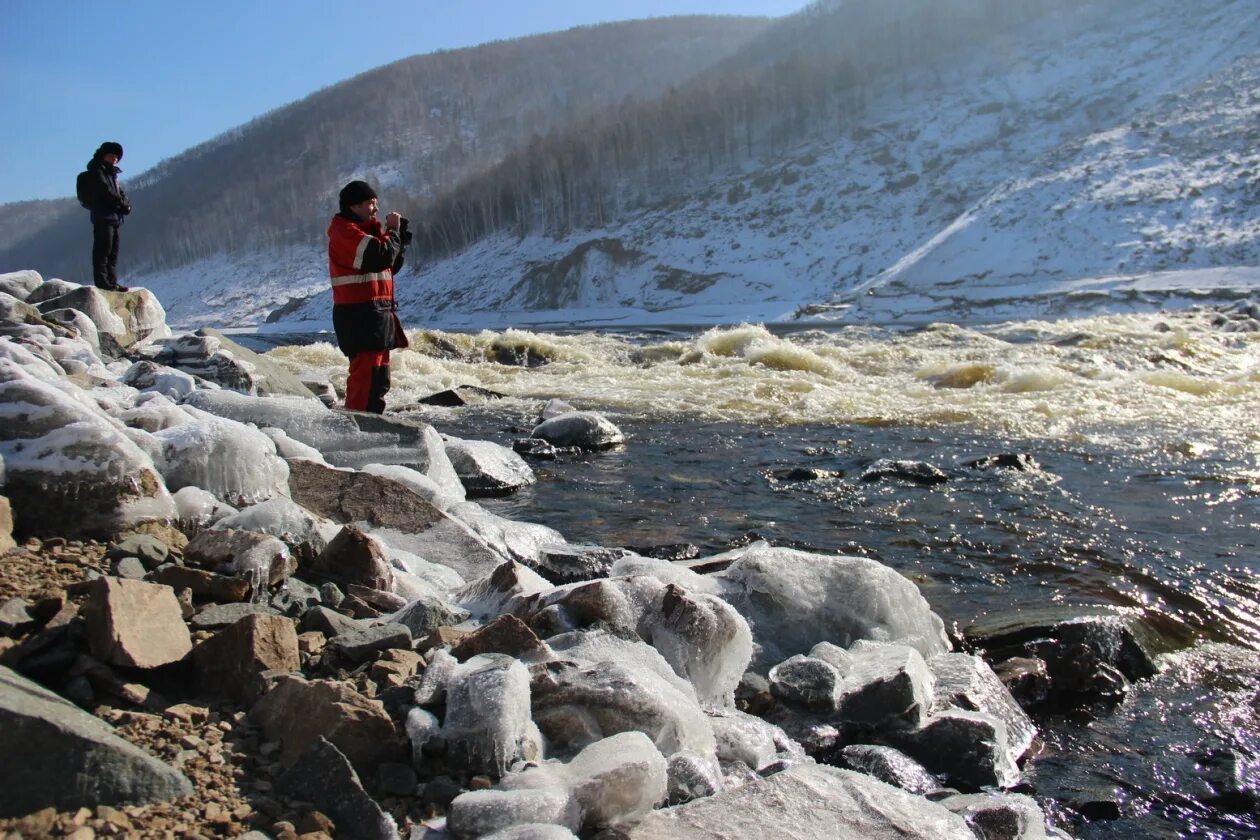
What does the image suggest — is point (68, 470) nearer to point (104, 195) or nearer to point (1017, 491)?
point (1017, 491)

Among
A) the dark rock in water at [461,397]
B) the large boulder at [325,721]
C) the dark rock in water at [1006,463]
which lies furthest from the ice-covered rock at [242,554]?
the dark rock in water at [461,397]

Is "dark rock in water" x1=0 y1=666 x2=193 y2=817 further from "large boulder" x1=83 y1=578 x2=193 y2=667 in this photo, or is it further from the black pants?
the black pants

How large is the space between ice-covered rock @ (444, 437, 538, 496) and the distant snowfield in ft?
105

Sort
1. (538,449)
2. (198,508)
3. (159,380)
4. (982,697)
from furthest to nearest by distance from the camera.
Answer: (538,449), (159,380), (198,508), (982,697)

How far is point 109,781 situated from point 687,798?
1426mm

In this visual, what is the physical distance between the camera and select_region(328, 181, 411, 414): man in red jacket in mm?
6707

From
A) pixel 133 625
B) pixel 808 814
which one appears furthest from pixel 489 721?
pixel 133 625

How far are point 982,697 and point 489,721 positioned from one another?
2.10m

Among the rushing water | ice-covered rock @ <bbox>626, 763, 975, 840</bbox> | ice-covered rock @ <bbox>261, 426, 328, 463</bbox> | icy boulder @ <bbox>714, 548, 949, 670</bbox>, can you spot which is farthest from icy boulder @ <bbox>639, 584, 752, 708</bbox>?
ice-covered rock @ <bbox>261, 426, 328, 463</bbox>

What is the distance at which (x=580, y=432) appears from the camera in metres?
9.70

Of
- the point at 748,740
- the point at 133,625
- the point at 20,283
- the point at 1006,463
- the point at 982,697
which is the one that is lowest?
the point at 1006,463

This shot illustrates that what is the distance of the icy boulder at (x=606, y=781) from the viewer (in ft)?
7.56

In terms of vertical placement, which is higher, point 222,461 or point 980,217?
point 980,217

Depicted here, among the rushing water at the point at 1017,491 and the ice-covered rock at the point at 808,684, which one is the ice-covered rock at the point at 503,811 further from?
the rushing water at the point at 1017,491
